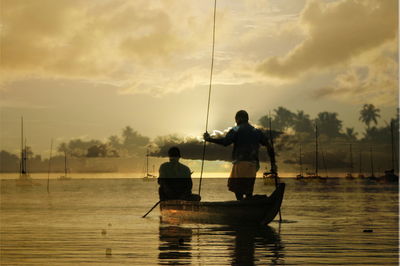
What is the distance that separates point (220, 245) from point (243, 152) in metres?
4.55

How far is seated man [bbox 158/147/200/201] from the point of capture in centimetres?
2219

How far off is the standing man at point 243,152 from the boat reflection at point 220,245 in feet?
4.10

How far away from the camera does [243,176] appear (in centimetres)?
1938

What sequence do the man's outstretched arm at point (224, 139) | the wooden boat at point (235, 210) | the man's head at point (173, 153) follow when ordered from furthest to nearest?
the man's head at point (173, 153)
the wooden boat at point (235, 210)
the man's outstretched arm at point (224, 139)

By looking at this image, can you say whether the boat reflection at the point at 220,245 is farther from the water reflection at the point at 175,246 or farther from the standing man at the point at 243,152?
the standing man at the point at 243,152

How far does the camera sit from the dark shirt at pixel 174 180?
72.8ft

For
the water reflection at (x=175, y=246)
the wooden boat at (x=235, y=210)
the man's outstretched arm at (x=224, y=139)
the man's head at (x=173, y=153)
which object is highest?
the man's outstretched arm at (x=224, y=139)

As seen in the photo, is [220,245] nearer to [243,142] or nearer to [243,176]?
[243,176]

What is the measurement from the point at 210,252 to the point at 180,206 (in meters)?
8.26

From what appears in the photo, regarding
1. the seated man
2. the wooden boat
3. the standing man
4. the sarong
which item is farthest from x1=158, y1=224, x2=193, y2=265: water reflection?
the standing man

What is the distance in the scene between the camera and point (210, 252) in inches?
554

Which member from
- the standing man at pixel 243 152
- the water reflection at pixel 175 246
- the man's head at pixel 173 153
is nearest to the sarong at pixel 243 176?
the standing man at pixel 243 152

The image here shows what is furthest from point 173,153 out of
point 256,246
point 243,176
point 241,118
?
point 256,246

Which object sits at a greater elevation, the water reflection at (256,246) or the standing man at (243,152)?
the standing man at (243,152)
